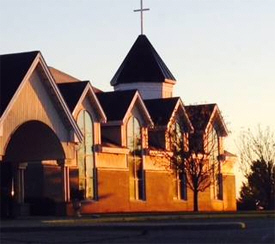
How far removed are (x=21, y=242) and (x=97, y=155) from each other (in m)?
28.3

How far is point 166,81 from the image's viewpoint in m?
64.1

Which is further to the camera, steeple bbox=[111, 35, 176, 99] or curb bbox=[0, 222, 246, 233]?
steeple bbox=[111, 35, 176, 99]

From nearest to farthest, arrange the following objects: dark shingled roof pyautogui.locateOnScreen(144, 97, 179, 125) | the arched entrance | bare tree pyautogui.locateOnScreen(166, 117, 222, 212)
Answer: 1. the arched entrance
2. bare tree pyautogui.locateOnScreen(166, 117, 222, 212)
3. dark shingled roof pyautogui.locateOnScreen(144, 97, 179, 125)

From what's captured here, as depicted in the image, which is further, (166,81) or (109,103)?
(166,81)

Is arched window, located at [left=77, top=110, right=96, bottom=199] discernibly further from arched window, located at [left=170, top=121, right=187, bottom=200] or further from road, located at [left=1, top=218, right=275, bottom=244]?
road, located at [left=1, top=218, right=275, bottom=244]

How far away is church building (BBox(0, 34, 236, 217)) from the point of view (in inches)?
1551

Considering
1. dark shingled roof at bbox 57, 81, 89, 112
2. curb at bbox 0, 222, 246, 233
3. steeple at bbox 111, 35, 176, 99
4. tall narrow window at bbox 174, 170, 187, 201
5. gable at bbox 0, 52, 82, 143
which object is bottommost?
curb at bbox 0, 222, 246, 233

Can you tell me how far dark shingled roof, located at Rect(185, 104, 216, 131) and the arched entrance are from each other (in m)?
11.8

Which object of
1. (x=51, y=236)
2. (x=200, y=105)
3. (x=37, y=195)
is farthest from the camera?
(x=200, y=105)

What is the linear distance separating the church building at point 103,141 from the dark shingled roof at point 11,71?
2.0 inches

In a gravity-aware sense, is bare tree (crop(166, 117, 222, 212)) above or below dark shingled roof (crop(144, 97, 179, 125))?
below

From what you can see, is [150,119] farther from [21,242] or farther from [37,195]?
[21,242]

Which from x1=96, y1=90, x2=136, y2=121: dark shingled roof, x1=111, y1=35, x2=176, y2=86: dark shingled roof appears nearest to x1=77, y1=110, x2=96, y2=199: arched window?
x1=96, y1=90, x2=136, y2=121: dark shingled roof

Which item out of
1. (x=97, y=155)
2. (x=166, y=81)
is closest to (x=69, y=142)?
(x=97, y=155)
